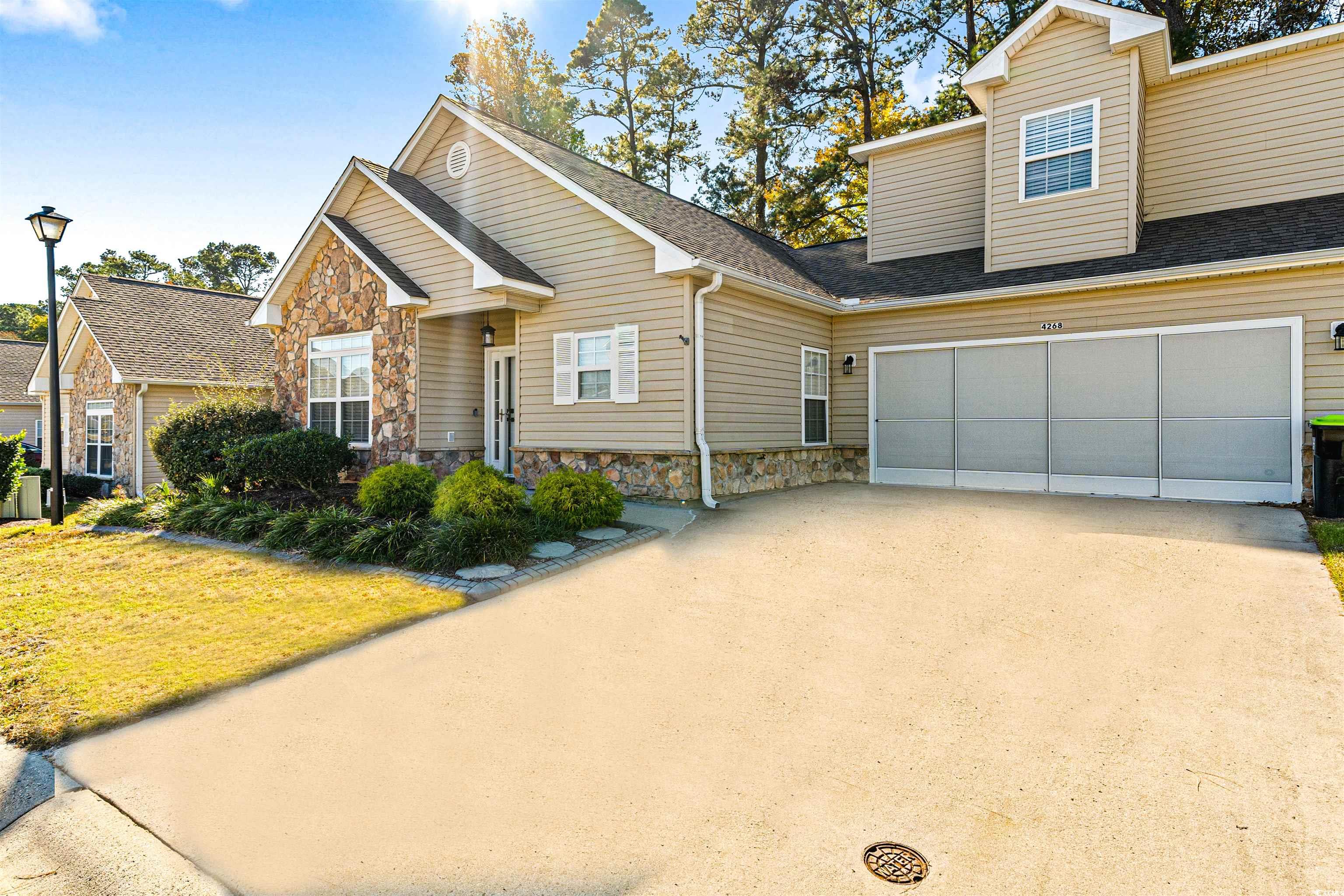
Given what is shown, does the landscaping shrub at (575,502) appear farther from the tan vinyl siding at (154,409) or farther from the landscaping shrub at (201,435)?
the tan vinyl siding at (154,409)

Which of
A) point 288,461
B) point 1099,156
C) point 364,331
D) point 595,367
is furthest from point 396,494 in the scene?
point 1099,156

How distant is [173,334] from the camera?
17.3 meters

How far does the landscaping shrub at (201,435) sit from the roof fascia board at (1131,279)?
398 inches

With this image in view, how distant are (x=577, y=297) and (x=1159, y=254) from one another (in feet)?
27.3

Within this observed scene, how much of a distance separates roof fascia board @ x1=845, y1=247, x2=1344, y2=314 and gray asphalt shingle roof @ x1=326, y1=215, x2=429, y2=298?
6996mm

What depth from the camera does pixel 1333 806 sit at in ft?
8.68

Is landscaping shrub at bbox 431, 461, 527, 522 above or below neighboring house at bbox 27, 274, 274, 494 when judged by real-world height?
below

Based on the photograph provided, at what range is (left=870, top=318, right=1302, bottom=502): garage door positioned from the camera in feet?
29.0

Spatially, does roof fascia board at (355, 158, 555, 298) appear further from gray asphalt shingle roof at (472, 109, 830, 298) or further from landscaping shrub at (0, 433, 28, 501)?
landscaping shrub at (0, 433, 28, 501)

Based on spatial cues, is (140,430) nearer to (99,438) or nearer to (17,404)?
(99,438)

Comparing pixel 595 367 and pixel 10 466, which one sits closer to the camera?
pixel 595 367

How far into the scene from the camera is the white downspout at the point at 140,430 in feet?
50.7

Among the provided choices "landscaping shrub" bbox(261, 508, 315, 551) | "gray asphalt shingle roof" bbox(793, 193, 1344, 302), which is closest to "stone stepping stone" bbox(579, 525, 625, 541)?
"landscaping shrub" bbox(261, 508, 315, 551)

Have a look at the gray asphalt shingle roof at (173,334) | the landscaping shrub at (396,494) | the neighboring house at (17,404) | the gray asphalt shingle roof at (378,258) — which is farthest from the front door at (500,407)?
the neighboring house at (17,404)
